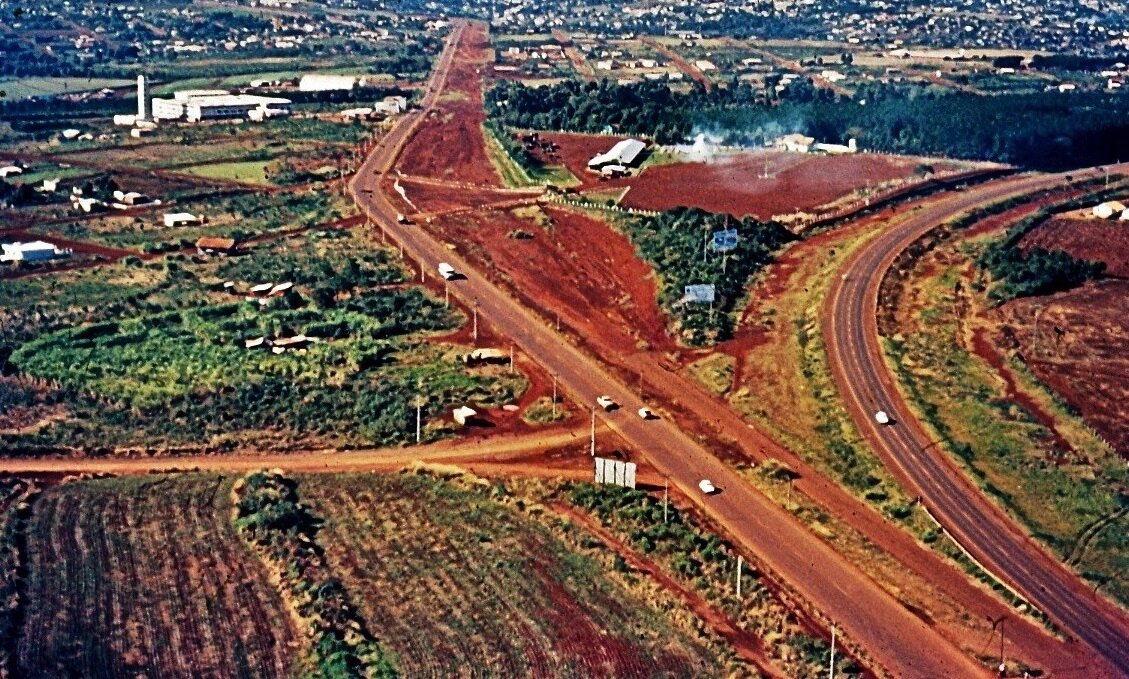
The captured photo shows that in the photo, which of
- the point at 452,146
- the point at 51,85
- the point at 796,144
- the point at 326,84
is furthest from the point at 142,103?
the point at 796,144

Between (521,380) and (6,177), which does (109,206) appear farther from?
(521,380)

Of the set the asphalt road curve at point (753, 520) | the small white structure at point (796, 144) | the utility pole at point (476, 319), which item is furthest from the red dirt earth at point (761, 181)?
the asphalt road curve at point (753, 520)

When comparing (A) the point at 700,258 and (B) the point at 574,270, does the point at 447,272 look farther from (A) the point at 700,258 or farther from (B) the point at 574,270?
(A) the point at 700,258

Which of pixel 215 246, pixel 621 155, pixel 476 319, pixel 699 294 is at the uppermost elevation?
pixel 621 155

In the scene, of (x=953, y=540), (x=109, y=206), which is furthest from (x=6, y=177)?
(x=953, y=540)

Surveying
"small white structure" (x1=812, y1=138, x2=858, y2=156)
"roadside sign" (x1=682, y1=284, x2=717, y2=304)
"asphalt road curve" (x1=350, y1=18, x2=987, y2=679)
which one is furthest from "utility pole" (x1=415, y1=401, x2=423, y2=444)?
"small white structure" (x1=812, y1=138, x2=858, y2=156)

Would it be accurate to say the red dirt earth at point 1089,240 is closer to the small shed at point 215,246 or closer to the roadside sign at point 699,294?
the roadside sign at point 699,294
